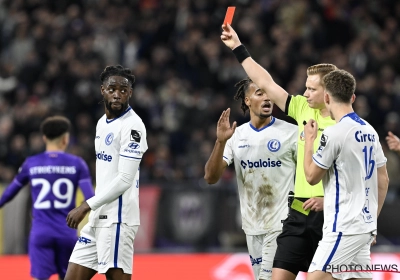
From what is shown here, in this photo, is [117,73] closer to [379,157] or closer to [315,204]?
[315,204]

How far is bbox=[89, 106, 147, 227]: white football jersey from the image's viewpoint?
22.3 feet

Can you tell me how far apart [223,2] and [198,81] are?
2049 mm

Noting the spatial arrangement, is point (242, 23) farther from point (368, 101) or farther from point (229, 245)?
point (229, 245)

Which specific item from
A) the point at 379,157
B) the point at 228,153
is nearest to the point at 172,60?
the point at 228,153

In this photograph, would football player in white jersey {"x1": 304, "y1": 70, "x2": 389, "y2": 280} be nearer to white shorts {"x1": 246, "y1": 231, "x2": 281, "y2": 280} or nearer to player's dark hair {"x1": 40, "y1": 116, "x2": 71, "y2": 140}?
white shorts {"x1": 246, "y1": 231, "x2": 281, "y2": 280}

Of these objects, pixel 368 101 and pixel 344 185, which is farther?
pixel 368 101

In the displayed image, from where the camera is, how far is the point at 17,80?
57.1 ft

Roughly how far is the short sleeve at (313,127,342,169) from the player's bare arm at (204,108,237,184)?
115 centimetres

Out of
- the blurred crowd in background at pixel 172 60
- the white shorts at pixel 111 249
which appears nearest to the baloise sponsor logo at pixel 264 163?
the white shorts at pixel 111 249

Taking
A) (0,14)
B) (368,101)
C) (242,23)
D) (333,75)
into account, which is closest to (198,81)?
(242,23)

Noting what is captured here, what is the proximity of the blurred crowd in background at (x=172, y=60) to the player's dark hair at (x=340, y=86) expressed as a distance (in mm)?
8829

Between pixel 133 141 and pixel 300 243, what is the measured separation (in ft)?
5.05

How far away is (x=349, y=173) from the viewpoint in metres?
5.81

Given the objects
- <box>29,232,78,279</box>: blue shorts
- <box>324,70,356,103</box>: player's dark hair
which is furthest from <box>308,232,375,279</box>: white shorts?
<box>29,232,78,279</box>: blue shorts
